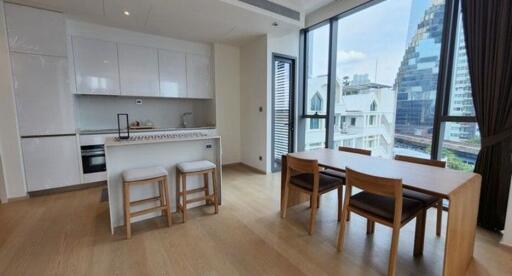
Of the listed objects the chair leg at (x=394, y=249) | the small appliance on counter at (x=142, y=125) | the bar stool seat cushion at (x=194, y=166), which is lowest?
the chair leg at (x=394, y=249)

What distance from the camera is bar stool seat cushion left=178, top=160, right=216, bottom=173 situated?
245 centimetres

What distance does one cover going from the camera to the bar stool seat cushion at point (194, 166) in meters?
2.45

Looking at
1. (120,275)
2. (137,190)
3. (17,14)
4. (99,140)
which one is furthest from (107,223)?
(17,14)

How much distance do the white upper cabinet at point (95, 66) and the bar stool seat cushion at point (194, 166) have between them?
7.46ft

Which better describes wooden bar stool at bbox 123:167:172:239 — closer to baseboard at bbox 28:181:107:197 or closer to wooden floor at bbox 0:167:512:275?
wooden floor at bbox 0:167:512:275

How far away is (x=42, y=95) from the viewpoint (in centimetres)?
308

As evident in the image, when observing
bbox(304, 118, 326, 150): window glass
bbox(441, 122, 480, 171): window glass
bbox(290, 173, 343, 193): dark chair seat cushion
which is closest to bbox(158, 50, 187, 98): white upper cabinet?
bbox(304, 118, 326, 150): window glass

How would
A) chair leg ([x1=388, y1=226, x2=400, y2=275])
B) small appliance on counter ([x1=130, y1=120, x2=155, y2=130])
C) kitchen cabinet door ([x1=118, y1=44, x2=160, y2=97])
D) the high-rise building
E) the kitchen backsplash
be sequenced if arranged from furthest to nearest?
small appliance on counter ([x1=130, y1=120, x2=155, y2=130]) < the kitchen backsplash < kitchen cabinet door ([x1=118, y1=44, x2=160, y2=97]) < the high-rise building < chair leg ([x1=388, y1=226, x2=400, y2=275])

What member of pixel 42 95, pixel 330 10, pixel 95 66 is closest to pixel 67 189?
pixel 42 95

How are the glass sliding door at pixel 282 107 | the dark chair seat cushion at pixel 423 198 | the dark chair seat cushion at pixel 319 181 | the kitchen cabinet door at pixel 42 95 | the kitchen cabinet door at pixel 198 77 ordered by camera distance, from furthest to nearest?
the kitchen cabinet door at pixel 198 77 → the glass sliding door at pixel 282 107 → the kitchen cabinet door at pixel 42 95 → the dark chair seat cushion at pixel 319 181 → the dark chair seat cushion at pixel 423 198

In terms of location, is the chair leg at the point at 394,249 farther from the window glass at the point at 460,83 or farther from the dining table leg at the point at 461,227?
the window glass at the point at 460,83

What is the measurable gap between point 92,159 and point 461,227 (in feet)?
14.7

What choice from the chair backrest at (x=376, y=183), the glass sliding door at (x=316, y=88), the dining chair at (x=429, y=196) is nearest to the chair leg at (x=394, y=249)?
the chair backrest at (x=376, y=183)

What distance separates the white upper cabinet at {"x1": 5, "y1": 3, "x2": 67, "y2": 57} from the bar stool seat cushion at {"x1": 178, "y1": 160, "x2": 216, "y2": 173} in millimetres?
2510
